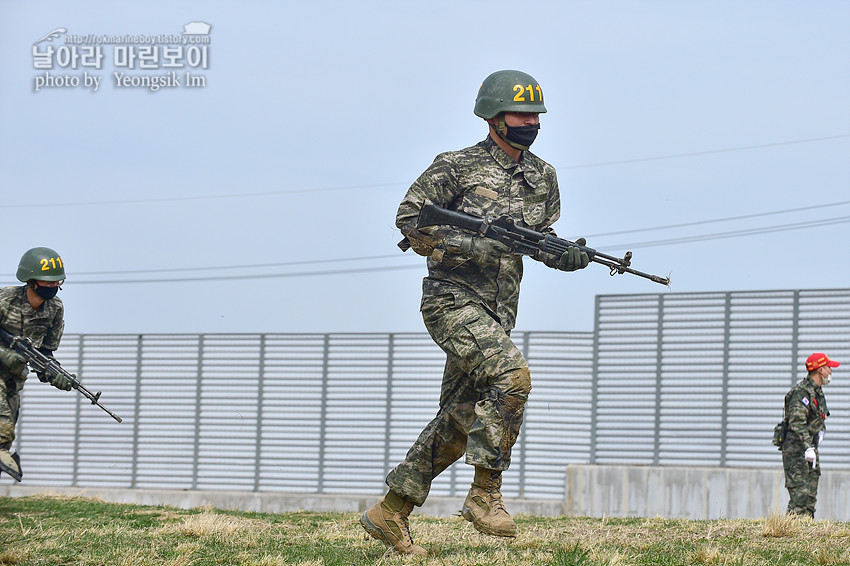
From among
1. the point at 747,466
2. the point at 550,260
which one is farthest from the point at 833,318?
the point at 550,260

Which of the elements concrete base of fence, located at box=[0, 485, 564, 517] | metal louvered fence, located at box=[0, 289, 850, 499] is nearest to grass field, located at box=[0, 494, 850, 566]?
metal louvered fence, located at box=[0, 289, 850, 499]

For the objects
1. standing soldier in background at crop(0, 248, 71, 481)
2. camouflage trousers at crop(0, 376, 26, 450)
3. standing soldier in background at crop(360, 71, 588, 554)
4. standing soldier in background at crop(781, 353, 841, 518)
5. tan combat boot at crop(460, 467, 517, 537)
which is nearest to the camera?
tan combat boot at crop(460, 467, 517, 537)

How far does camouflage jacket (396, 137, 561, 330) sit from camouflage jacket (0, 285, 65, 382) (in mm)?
6238

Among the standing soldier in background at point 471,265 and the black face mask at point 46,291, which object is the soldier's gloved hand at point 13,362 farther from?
the standing soldier in background at point 471,265

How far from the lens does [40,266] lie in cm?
1223

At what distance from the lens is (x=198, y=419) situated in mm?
23797

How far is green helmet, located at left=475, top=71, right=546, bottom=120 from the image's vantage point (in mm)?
7188

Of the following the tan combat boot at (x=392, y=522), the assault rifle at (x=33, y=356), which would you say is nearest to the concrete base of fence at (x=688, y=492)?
the assault rifle at (x=33, y=356)

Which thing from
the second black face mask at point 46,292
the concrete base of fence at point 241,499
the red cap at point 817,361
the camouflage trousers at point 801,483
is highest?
the second black face mask at point 46,292

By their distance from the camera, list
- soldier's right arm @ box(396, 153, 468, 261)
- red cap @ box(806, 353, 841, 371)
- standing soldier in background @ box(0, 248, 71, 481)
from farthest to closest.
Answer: red cap @ box(806, 353, 841, 371)
standing soldier in background @ box(0, 248, 71, 481)
soldier's right arm @ box(396, 153, 468, 261)

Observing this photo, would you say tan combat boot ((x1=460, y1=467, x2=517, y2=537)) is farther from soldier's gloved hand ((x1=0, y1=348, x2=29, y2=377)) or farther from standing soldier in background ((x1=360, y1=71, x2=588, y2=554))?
soldier's gloved hand ((x1=0, y1=348, x2=29, y2=377))

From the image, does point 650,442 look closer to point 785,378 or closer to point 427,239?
point 785,378

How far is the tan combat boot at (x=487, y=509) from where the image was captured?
669 centimetres

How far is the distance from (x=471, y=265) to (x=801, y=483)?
9129 mm
